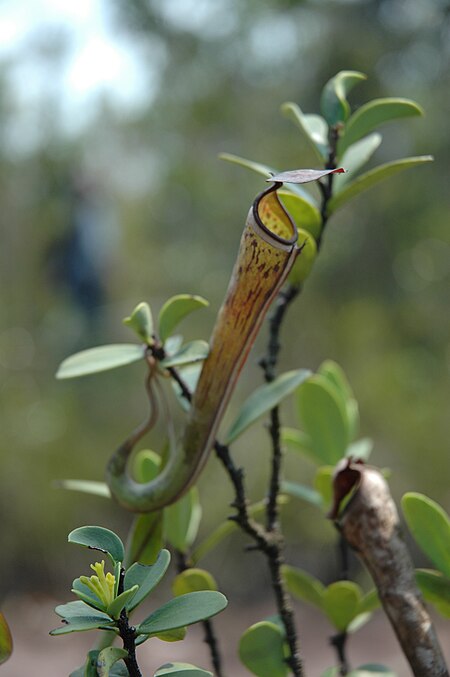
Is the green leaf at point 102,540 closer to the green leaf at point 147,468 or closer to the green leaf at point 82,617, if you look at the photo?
the green leaf at point 82,617

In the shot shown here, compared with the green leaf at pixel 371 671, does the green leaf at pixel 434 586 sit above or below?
above

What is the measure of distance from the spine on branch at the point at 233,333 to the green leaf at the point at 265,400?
32 mm

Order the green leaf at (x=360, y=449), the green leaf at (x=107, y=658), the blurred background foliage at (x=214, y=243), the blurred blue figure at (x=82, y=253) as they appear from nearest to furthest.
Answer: the green leaf at (x=107, y=658), the green leaf at (x=360, y=449), the blurred background foliage at (x=214, y=243), the blurred blue figure at (x=82, y=253)

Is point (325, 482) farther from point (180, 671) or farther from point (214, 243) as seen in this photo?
point (214, 243)

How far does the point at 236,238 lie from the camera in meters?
2.30

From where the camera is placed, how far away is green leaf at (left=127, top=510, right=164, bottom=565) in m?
0.29

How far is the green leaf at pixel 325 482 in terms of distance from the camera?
36 cm

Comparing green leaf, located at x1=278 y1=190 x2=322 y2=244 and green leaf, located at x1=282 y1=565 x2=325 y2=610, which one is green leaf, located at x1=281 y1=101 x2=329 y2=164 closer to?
green leaf, located at x1=278 y1=190 x2=322 y2=244

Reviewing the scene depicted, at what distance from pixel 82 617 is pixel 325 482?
0.18 metres

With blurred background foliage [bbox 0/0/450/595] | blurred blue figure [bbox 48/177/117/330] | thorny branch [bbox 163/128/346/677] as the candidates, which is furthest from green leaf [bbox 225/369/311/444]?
blurred blue figure [bbox 48/177/117/330]

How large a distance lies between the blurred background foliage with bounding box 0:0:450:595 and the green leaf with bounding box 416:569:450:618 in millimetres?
1721

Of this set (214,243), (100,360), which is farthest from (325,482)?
(214,243)

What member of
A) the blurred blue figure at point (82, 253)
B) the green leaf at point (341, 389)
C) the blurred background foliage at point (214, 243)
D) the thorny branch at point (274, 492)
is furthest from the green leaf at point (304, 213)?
the blurred blue figure at point (82, 253)

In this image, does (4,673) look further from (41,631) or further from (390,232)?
(390,232)
